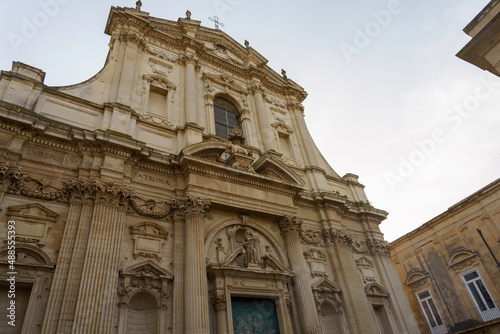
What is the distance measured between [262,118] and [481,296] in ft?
46.9

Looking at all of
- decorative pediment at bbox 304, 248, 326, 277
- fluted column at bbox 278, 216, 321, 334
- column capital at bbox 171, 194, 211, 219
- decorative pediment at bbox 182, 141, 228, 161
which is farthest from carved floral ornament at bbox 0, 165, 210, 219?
decorative pediment at bbox 304, 248, 326, 277

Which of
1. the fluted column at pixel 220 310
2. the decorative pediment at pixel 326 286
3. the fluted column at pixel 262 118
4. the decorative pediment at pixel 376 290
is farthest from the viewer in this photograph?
the fluted column at pixel 262 118

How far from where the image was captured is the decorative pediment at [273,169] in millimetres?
12578

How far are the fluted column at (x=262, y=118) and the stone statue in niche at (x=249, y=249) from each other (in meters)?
4.88

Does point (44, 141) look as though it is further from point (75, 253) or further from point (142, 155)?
point (75, 253)

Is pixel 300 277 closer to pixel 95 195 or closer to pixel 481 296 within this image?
pixel 95 195

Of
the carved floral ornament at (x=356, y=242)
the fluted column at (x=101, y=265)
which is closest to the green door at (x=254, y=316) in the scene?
the fluted column at (x=101, y=265)

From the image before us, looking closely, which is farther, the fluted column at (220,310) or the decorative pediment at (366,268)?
the decorative pediment at (366,268)

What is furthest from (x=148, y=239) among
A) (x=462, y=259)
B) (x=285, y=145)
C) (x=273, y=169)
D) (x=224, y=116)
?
(x=462, y=259)

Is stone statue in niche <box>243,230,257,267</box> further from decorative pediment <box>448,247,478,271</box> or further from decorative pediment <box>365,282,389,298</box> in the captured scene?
decorative pediment <box>448,247,478,271</box>

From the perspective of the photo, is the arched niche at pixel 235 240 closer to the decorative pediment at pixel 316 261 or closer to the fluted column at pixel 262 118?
the decorative pediment at pixel 316 261

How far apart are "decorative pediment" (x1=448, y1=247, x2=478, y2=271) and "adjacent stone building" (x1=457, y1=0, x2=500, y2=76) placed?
14.6 m

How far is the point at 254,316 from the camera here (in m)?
9.80

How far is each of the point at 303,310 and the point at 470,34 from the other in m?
8.41
